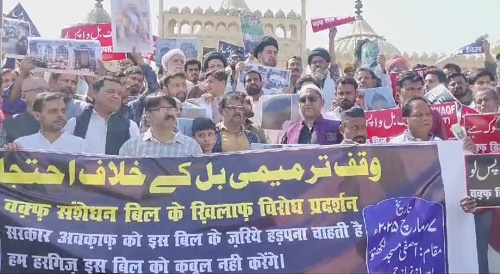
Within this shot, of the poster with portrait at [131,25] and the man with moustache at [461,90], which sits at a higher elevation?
the poster with portrait at [131,25]

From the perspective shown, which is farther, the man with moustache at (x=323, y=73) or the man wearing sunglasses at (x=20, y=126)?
the man with moustache at (x=323, y=73)

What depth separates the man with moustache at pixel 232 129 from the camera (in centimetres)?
653

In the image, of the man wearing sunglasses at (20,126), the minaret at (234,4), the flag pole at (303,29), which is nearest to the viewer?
the man wearing sunglasses at (20,126)

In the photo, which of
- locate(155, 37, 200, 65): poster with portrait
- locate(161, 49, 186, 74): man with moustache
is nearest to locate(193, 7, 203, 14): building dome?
locate(155, 37, 200, 65): poster with portrait

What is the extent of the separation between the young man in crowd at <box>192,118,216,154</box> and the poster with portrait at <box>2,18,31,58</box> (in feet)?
10.4

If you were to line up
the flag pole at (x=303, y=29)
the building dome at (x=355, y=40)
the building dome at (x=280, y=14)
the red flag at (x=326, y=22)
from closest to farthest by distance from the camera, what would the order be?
the red flag at (x=326, y=22) < the building dome at (x=355, y=40) < the flag pole at (x=303, y=29) < the building dome at (x=280, y=14)

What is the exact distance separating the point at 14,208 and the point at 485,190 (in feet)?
11.1

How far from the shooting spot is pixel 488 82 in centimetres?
841

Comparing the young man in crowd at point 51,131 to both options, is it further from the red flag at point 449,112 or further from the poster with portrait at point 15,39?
the red flag at point 449,112

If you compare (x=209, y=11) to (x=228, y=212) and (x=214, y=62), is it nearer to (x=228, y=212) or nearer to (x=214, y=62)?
(x=214, y=62)

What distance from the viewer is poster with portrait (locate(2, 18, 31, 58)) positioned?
8852 millimetres

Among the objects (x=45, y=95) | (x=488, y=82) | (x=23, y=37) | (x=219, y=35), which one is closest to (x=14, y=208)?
(x=45, y=95)

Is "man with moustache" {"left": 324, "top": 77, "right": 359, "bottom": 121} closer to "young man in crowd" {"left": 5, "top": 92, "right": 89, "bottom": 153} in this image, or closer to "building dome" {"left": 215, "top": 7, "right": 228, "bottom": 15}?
"young man in crowd" {"left": 5, "top": 92, "right": 89, "bottom": 153}

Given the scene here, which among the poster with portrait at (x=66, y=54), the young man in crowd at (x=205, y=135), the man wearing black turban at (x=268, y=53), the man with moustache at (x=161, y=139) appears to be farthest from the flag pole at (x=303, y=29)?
the man with moustache at (x=161, y=139)
